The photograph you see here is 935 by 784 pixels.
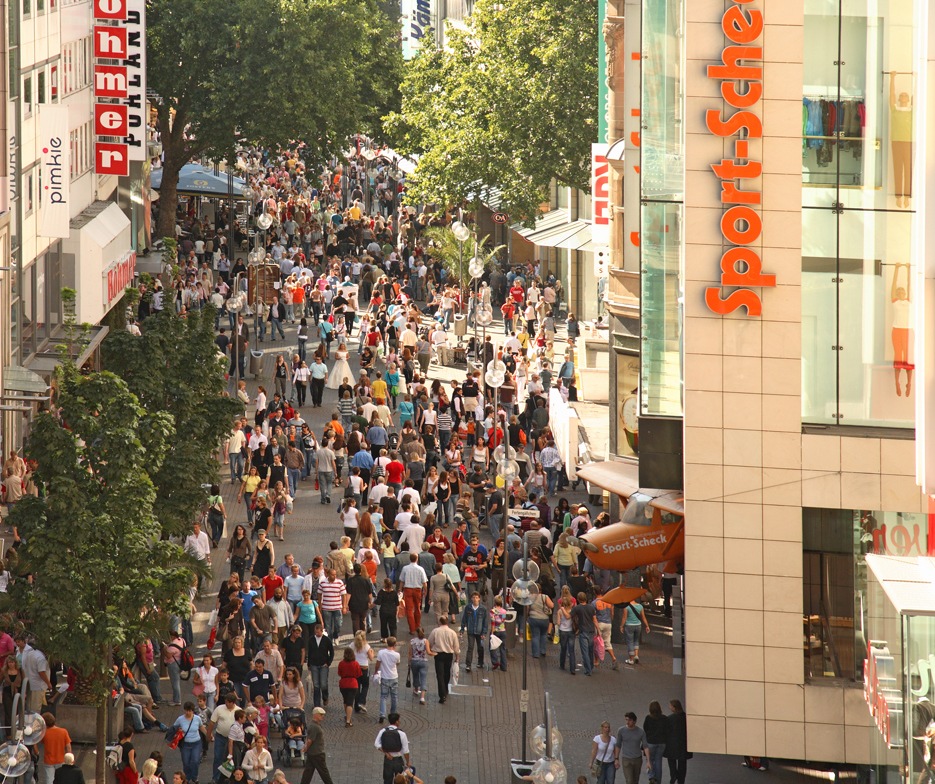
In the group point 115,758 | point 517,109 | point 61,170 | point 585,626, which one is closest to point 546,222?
point 517,109

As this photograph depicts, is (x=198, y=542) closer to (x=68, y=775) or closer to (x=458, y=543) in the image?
(x=458, y=543)

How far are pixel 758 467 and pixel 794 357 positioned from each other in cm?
146

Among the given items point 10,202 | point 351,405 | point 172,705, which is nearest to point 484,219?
point 351,405

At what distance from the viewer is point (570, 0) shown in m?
57.0

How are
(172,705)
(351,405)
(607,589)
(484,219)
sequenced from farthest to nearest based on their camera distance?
1. (484,219)
2. (351,405)
3. (607,589)
4. (172,705)

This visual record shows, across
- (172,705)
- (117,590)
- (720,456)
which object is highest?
(720,456)

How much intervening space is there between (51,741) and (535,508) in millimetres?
13572

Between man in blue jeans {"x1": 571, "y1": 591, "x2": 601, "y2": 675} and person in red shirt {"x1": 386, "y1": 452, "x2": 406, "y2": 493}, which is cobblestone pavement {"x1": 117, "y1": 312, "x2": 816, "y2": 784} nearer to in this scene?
man in blue jeans {"x1": 571, "y1": 591, "x2": 601, "y2": 675}

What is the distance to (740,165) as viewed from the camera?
2355 cm

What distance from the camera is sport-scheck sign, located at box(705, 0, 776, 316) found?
23.4 metres

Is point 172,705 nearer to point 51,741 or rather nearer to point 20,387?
point 51,741

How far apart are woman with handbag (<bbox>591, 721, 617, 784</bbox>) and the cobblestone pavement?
0.98m

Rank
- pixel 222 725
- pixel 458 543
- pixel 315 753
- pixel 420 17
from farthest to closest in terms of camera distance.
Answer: pixel 420 17 → pixel 458 543 → pixel 222 725 → pixel 315 753

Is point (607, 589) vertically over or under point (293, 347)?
under
